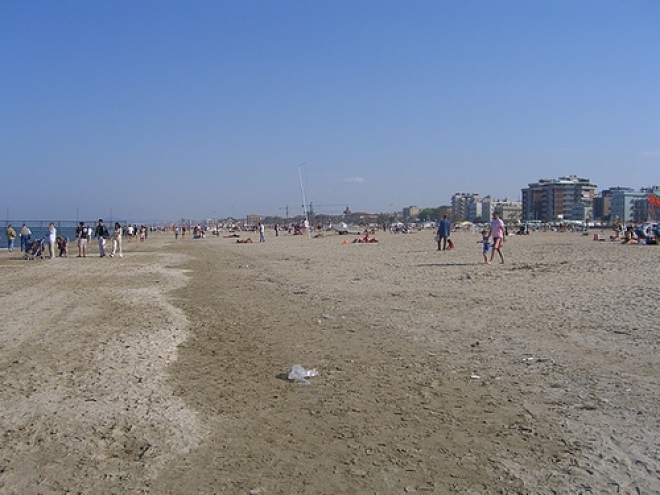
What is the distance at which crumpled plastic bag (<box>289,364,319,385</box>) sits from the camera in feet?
19.7

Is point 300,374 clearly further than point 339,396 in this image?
Yes

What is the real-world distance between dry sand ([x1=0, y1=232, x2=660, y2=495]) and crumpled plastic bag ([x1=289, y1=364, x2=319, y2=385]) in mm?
129

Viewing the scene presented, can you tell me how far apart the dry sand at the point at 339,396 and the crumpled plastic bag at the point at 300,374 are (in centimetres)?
13

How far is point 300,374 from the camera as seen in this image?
Result: 6148 mm

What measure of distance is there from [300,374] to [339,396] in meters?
0.74

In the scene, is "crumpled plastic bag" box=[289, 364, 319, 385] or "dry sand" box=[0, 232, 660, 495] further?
"crumpled plastic bag" box=[289, 364, 319, 385]

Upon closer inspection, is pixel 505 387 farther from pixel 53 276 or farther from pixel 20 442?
pixel 53 276

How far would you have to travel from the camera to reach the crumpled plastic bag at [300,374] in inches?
237

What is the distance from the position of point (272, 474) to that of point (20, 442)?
2057mm

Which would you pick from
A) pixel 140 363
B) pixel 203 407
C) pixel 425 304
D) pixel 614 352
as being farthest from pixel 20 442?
pixel 425 304

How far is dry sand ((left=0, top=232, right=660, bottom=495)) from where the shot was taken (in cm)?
384

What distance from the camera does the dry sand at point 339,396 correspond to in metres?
3.84

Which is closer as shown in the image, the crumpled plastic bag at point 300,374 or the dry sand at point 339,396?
the dry sand at point 339,396

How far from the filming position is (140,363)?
6844 mm
